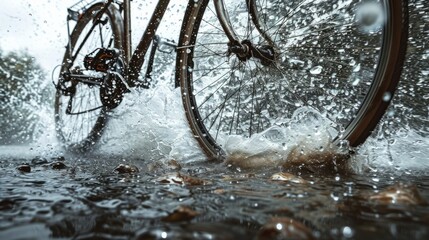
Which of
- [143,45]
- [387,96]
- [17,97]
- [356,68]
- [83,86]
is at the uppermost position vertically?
[17,97]

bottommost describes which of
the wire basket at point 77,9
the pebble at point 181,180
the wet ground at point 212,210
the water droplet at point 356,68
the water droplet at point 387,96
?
the wet ground at point 212,210

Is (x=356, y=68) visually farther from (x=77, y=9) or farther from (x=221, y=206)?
(x=77, y=9)

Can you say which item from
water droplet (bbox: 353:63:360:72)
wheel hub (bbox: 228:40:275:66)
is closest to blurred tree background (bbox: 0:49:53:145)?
wheel hub (bbox: 228:40:275:66)

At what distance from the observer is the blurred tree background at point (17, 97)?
9.19 metres

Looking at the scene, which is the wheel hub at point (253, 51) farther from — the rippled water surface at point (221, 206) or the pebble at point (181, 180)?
the pebble at point (181, 180)

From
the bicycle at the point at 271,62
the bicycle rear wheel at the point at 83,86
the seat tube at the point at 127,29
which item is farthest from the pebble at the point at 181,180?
the bicycle rear wheel at the point at 83,86

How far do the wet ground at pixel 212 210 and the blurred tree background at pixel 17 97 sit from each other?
8.67m

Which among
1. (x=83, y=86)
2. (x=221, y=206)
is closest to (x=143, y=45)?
(x=83, y=86)

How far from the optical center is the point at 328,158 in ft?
4.69

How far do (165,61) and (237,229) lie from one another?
2482 millimetres

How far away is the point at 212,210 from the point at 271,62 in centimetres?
125

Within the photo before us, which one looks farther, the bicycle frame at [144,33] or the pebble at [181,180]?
the bicycle frame at [144,33]

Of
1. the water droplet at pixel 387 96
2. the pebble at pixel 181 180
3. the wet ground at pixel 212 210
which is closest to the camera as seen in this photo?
the wet ground at pixel 212 210

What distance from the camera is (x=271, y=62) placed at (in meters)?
1.79
